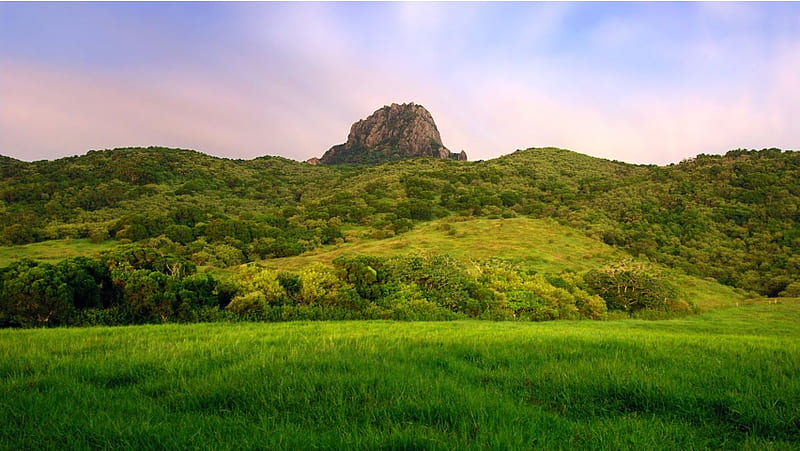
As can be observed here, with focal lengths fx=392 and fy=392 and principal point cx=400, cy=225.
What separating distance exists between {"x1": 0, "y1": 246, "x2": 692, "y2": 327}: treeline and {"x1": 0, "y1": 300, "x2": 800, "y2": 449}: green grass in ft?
23.0

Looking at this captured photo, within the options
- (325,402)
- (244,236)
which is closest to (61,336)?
(325,402)

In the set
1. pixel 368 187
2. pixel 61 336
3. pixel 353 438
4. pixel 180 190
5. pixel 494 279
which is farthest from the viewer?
pixel 368 187

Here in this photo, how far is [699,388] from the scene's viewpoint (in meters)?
4.73

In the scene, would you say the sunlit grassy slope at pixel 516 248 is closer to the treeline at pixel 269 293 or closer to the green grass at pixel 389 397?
the treeline at pixel 269 293

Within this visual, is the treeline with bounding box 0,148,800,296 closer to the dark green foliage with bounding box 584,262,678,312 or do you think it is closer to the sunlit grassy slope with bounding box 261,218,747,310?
the sunlit grassy slope with bounding box 261,218,747,310

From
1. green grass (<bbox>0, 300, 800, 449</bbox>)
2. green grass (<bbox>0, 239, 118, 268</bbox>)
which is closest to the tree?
green grass (<bbox>0, 300, 800, 449</bbox>)

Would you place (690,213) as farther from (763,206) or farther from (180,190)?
(180,190)

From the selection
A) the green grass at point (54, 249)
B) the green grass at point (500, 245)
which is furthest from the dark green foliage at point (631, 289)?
the green grass at point (54, 249)

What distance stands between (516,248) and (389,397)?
1998 inches

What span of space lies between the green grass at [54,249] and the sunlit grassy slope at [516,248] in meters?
20.3

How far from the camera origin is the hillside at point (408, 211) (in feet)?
168

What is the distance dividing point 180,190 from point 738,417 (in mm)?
107440

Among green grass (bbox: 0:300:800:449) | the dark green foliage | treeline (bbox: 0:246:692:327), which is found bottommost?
the dark green foliage

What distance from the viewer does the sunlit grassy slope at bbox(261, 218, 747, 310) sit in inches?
1699
